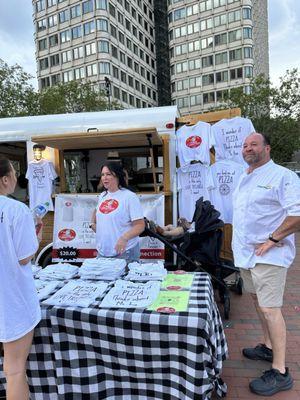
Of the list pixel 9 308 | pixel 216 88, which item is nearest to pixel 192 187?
pixel 9 308

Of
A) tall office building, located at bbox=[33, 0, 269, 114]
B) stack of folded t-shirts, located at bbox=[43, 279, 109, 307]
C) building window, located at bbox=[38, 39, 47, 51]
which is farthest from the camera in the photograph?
building window, located at bbox=[38, 39, 47, 51]

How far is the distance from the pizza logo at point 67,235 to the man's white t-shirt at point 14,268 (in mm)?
3334

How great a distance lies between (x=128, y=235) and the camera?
3398 mm

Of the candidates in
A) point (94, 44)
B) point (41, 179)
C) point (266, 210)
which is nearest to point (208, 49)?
point (94, 44)

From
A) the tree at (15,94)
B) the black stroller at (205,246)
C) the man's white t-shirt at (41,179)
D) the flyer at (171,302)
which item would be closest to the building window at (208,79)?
the tree at (15,94)

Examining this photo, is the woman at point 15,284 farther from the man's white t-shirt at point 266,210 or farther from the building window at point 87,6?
the building window at point 87,6

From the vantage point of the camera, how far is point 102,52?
4778cm

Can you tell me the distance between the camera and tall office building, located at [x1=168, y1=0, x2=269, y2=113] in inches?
2019

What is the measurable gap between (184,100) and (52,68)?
69.8 feet

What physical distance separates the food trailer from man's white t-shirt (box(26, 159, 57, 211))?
0.13 metres

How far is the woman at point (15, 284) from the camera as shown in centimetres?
203

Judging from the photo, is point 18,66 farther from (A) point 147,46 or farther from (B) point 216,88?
(A) point 147,46

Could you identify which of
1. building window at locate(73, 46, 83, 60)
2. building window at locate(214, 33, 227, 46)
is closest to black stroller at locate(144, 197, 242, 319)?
building window at locate(73, 46, 83, 60)

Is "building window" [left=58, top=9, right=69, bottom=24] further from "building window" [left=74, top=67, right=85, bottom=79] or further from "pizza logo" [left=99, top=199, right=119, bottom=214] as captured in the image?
"pizza logo" [left=99, top=199, right=119, bottom=214]
